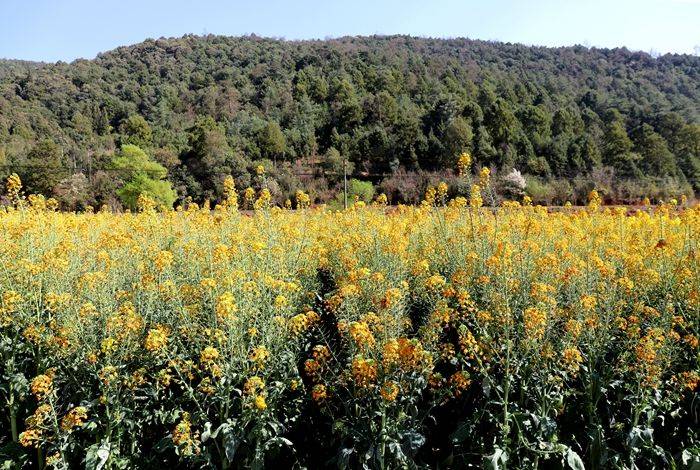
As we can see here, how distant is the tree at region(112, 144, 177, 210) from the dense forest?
5.0 inches

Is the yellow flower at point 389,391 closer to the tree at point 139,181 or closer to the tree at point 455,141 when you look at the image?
the tree at point 139,181

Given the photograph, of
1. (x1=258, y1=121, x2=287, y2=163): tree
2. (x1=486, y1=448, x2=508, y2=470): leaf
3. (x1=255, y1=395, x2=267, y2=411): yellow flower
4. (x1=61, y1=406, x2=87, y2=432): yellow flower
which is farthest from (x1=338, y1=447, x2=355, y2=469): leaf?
(x1=258, y1=121, x2=287, y2=163): tree

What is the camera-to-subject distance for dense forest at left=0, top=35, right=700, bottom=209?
28500 mm

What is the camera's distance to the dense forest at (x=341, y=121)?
2850 centimetres

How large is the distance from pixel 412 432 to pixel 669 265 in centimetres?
325

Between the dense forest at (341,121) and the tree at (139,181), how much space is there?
13cm

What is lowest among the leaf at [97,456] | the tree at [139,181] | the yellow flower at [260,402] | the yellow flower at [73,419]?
the tree at [139,181]

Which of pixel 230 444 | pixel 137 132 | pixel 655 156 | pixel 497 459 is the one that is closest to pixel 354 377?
pixel 230 444

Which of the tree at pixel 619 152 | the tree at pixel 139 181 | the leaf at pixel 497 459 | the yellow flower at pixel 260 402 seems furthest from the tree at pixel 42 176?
the tree at pixel 619 152

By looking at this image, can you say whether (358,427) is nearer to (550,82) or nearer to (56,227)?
(56,227)

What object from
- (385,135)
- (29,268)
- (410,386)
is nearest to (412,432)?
(410,386)

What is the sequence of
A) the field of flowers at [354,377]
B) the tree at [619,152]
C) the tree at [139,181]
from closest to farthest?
1. the field of flowers at [354,377]
2. the tree at [139,181]
3. the tree at [619,152]

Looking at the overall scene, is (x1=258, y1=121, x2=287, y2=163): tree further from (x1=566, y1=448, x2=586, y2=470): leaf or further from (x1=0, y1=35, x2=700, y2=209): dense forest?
(x1=566, y1=448, x2=586, y2=470): leaf

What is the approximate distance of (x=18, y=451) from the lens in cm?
311
